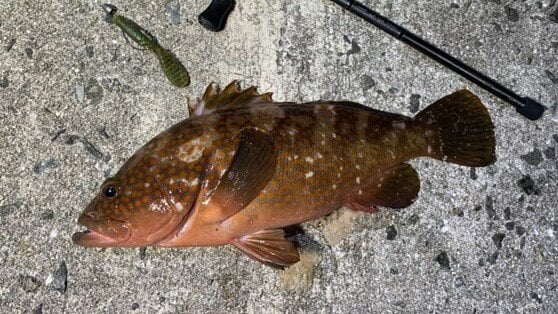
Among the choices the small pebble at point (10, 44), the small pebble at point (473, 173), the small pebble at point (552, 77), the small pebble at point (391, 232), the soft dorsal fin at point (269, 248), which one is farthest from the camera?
the small pebble at point (552, 77)

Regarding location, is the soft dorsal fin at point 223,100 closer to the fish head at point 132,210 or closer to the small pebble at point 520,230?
the fish head at point 132,210

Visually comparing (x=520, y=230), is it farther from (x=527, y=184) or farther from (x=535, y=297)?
(x=535, y=297)

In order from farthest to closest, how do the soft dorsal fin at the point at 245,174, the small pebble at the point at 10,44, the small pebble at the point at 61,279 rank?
1. the small pebble at the point at 10,44
2. the small pebble at the point at 61,279
3. the soft dorsal fin at the point at 245,174

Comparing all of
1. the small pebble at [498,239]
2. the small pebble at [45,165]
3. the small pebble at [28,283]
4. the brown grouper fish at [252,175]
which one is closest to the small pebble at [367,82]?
the brown grouper fish at [252,175]

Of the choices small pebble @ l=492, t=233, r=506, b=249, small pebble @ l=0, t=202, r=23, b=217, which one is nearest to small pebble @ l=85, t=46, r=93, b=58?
small pebble @ l=0, t=202, r=23, b=217

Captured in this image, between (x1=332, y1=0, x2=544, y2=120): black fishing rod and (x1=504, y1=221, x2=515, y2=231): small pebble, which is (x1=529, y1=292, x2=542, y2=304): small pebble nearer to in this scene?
(x1=504, y1=221, x2=515, y2=231): small pebble
